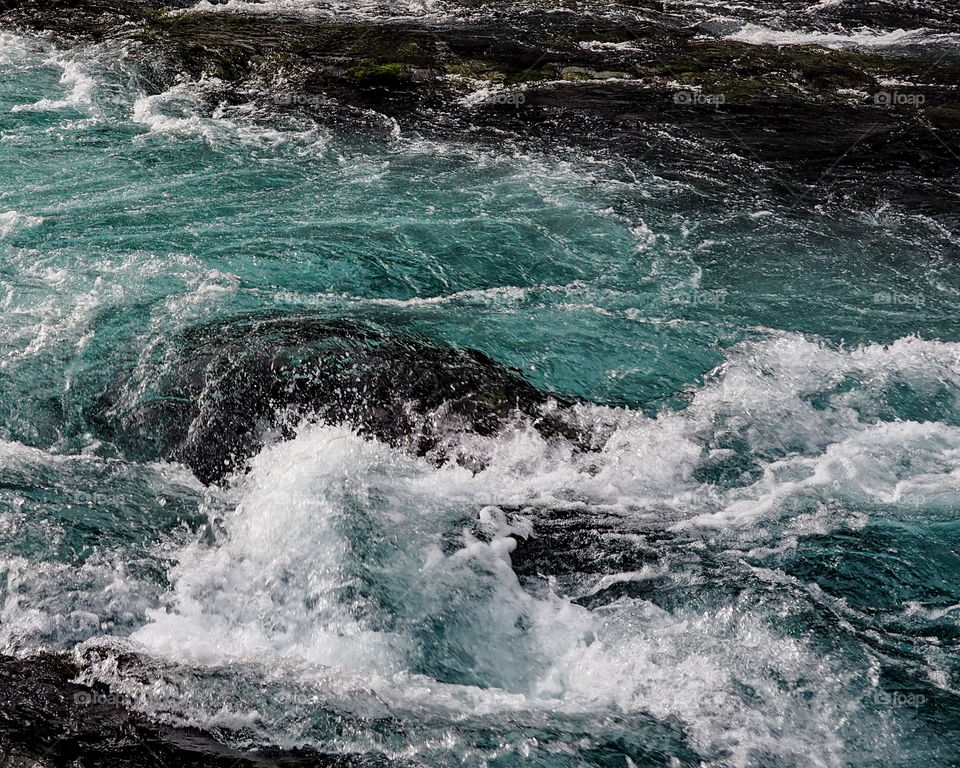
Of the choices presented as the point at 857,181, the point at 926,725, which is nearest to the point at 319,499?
the point at 926,725

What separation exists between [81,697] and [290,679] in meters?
0.87

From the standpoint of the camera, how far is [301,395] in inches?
230

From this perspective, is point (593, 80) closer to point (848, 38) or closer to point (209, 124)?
point (848, 38)

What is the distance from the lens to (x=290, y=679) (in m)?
4.10

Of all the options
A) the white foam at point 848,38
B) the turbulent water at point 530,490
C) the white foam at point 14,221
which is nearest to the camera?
the turbulent water at point 530,490
